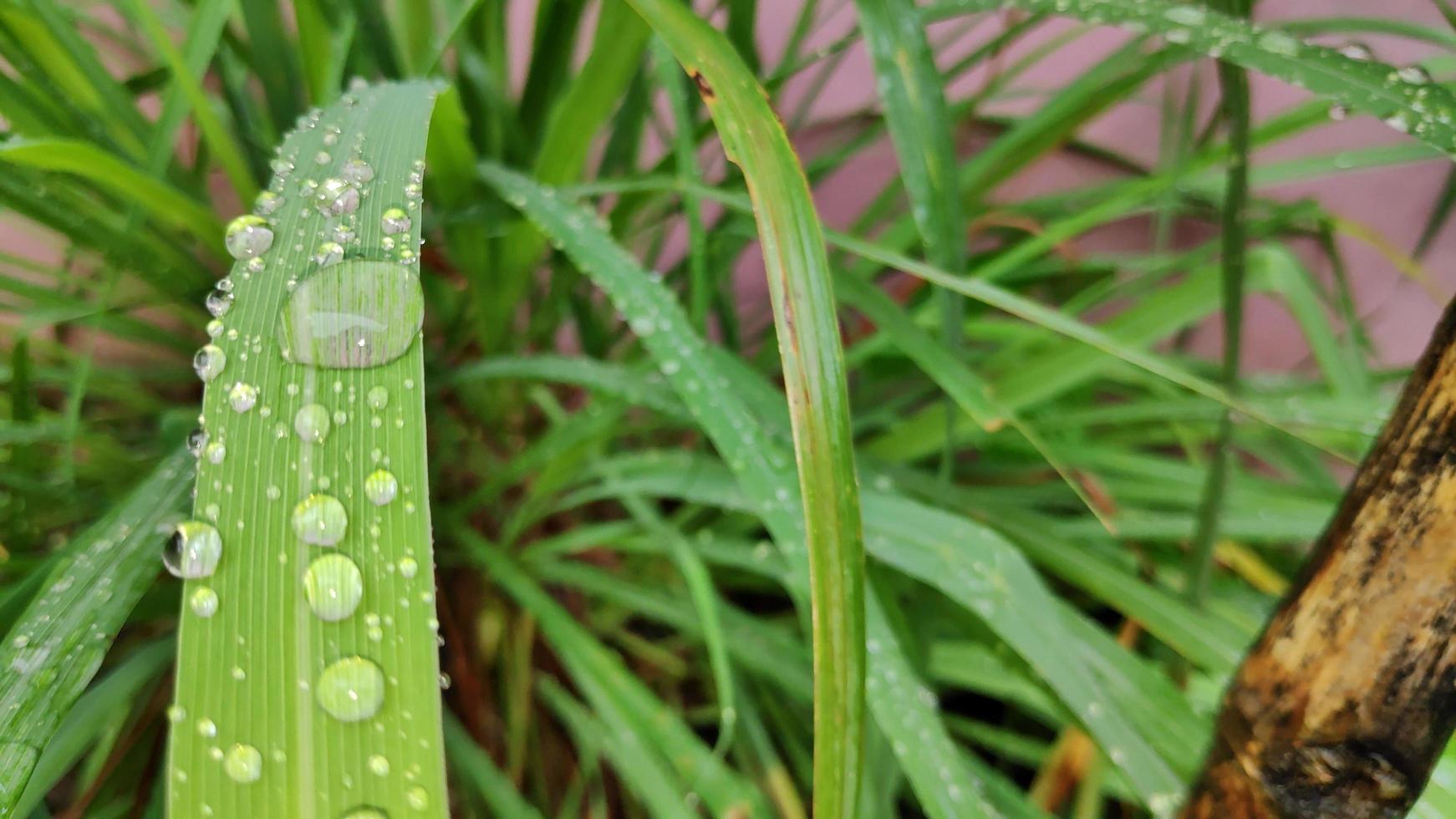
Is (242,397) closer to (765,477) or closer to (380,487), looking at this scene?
(380,487)

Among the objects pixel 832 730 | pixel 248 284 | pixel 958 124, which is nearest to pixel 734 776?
pixel 832 730

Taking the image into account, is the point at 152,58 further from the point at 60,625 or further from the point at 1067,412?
the point at 1067,412

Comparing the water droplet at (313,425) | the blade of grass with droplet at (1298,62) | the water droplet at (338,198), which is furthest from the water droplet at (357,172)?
the blade of grass with droplet at (1298,62)

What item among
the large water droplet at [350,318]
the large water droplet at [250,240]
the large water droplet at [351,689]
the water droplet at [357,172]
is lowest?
the large water droplet at [351,689]

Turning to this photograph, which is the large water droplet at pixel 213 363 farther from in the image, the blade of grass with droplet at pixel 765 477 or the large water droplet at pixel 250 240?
the blade of grass with droplet at pixel 765 477

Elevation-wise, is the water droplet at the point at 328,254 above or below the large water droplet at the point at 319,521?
above

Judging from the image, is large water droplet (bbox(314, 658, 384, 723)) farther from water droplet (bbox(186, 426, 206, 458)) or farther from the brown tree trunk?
the brown tree trunk

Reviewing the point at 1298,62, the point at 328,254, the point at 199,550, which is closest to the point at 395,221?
the point at 328,254

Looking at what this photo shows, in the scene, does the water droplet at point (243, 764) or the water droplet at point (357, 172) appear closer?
the water droplet at point (243, 764)
